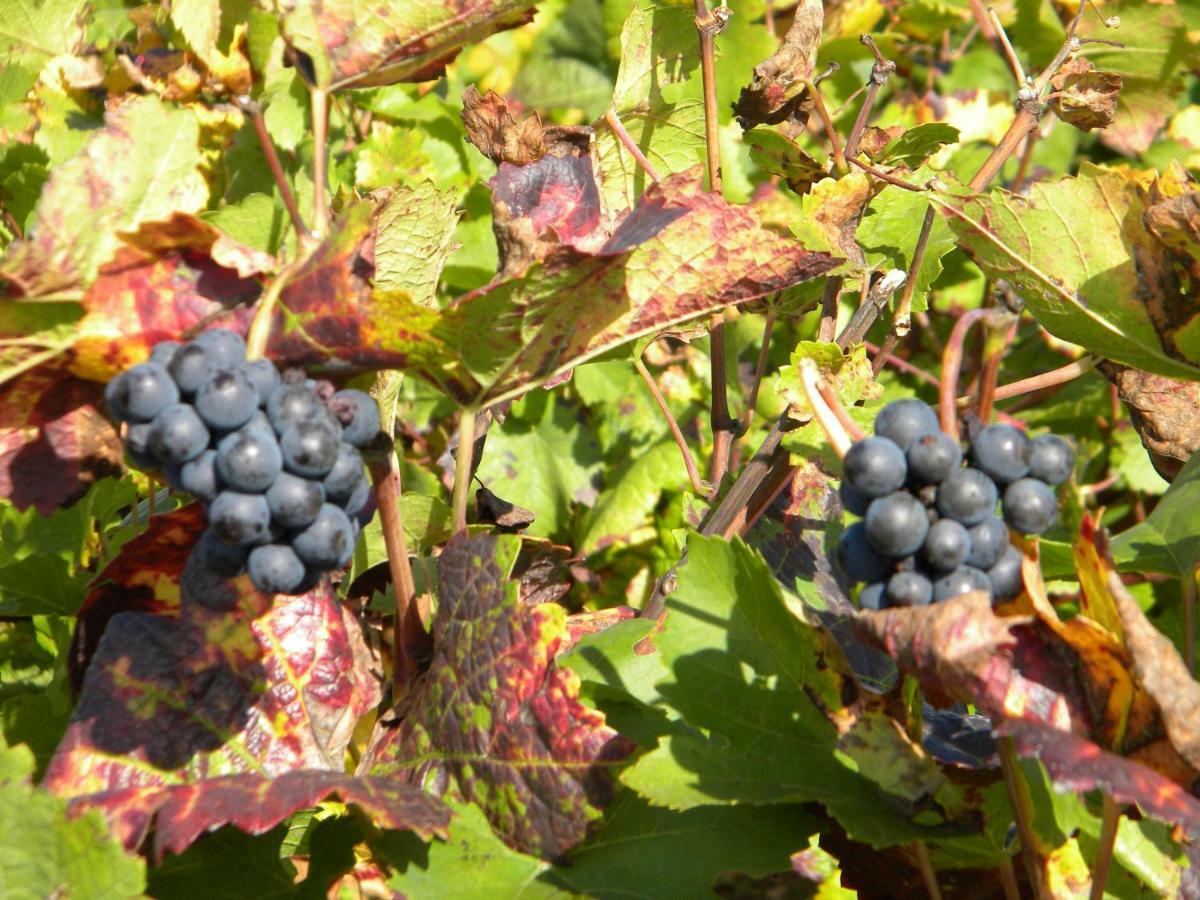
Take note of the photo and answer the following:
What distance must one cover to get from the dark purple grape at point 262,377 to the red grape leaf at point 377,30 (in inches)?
12.4

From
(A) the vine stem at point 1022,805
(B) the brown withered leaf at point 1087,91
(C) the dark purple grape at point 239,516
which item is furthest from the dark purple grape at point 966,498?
(B) the brown withered leaf at point 1087,91

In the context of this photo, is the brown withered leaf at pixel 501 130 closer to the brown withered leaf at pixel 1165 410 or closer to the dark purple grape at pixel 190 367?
the dark purple grape at pixel 190 367

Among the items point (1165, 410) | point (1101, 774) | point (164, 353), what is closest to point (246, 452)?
point (164, 353)

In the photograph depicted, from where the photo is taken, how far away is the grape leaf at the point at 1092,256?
120 cm

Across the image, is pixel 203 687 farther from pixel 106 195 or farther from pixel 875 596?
pixel 875 596

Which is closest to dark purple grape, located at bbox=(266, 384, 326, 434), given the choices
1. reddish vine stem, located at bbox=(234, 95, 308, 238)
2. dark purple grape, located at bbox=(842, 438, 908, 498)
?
reddish vine stem, located at bbox=(234, 95, 308, 238)

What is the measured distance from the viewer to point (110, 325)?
93 centimetres

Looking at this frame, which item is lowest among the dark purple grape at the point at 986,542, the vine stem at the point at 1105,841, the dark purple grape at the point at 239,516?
the vine stem at the point at 1105,841

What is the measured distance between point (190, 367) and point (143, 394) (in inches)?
1.4

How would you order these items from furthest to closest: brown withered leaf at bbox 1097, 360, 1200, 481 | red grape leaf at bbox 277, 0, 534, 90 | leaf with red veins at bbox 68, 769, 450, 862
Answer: brown withered leaf at bbox 1097, 360, 1200, 481, red grape leaf at bbox 277, 0, 534, 90, leaf with red veins at bbox 68, 769, 450, 862

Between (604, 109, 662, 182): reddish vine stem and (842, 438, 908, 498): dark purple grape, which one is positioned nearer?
(842, 438, 908, 498): dark purple grape

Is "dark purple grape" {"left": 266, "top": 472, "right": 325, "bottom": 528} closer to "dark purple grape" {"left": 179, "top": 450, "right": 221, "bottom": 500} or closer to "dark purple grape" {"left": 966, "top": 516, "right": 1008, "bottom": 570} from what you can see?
"dark purple grape" {"left": 179, "top": 450, "right": 221, "bottom": 500}

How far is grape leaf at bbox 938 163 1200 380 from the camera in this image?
1198mm

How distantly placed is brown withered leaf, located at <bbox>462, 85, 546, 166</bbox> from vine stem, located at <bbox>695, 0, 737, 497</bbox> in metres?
0.21
